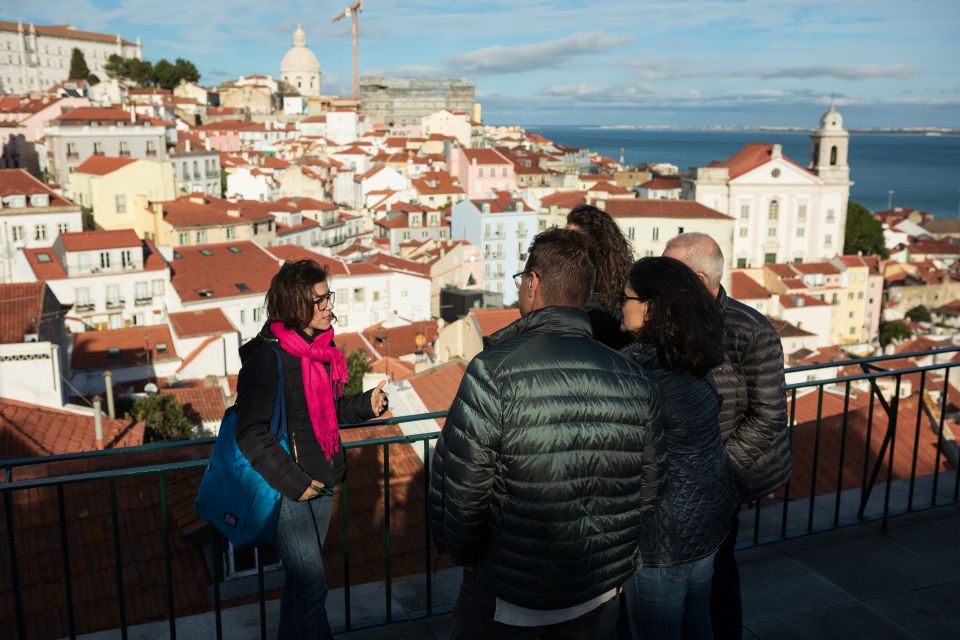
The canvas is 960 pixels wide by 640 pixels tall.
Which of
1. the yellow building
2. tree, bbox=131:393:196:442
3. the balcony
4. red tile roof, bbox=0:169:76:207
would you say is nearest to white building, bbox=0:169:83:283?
red tile roof, bbox=0:169:76:207

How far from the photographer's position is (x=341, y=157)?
267ft

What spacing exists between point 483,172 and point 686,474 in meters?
75.4

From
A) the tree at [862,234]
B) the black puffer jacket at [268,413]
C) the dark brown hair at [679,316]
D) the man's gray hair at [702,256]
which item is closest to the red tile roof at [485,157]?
the tree at [862,234]

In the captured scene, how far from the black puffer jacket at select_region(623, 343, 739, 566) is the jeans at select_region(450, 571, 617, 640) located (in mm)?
342

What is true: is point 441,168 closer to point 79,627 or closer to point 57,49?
point 57,49

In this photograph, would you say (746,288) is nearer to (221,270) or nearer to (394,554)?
(221,270)

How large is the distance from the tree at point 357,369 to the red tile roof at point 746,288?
25135 mm

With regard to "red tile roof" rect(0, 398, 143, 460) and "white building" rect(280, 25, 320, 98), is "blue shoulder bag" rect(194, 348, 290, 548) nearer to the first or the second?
"red tile roof" rect(0, 398, 143, 460)

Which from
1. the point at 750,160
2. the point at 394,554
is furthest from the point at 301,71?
the point at 394,554

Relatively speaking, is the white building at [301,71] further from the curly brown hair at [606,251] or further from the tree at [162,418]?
the curly brown hair at [606,251]

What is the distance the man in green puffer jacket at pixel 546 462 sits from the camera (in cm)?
219

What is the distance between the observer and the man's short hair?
238 centimetres

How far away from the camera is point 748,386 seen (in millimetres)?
3109

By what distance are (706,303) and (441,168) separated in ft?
257
